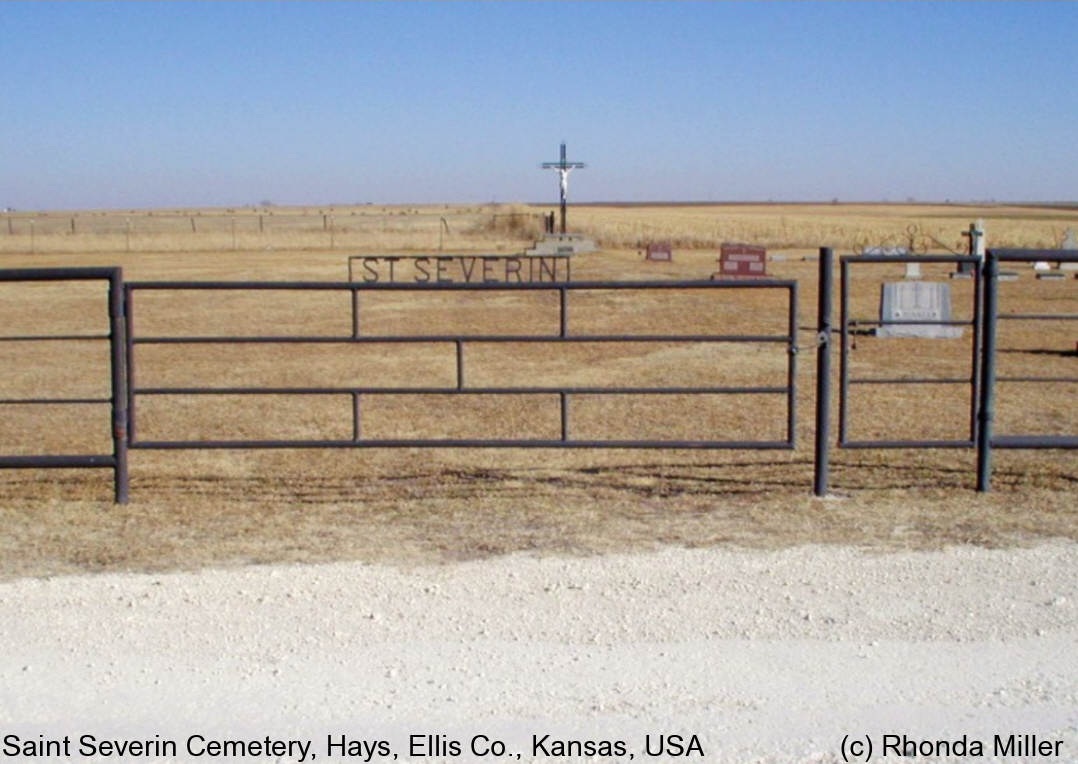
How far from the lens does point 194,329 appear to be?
2062 cm

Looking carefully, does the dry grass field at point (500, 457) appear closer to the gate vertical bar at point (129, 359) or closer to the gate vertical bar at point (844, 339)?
the gate vertical bar at point (844, 339)

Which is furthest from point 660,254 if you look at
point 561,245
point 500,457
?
point 500,457

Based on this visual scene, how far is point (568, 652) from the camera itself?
4887 millimetres

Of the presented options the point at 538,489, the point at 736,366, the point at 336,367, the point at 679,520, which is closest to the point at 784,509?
the point at 679,520

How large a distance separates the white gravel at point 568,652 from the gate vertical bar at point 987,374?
4.82 ft

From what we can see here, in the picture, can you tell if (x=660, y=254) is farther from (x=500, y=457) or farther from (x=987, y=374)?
(x=987, y=374)

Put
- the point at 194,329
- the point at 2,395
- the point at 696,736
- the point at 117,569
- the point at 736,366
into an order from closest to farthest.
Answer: the point at 696,736 → the point at 117,569 → the point at 2,395 → the point at 736,366 → the point at 194,329

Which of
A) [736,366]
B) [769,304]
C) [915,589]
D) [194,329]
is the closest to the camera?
[915,589]

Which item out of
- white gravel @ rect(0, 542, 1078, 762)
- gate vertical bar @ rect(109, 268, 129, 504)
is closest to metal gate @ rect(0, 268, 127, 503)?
gate vertical bar @ rect(109, 268, 129, 504)

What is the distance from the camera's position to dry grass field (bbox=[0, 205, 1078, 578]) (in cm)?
Result: 680

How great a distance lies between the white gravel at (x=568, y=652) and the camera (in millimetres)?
4199

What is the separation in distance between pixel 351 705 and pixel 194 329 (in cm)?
1705

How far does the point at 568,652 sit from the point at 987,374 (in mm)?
3963

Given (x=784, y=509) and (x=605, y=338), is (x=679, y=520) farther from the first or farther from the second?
(x=605, y=338)
